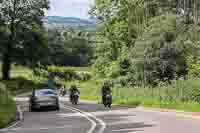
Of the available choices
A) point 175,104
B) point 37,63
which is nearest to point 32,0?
point 37,63

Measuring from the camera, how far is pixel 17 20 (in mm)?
101938

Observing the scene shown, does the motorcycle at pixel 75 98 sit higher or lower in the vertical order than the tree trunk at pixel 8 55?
lower

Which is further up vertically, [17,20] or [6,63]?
[17,20]

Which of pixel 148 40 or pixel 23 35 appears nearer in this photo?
pixel 148 40

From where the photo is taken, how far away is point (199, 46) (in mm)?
56375

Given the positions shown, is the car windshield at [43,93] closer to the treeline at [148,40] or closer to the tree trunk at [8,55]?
the treeline at [148,40]

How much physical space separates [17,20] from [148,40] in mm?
45784

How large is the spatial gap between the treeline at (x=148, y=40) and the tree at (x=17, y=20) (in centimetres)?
2004

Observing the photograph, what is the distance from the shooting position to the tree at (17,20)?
325 ft

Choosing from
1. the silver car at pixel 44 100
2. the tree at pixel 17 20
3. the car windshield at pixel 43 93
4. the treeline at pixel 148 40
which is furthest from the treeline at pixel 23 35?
the silver car at pixel 44 100

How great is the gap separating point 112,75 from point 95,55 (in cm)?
727

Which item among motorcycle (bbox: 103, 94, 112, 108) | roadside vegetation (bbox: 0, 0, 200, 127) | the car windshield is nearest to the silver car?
the car windshield

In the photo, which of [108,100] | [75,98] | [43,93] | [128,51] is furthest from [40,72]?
[43,93]

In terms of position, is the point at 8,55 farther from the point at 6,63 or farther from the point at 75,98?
the point at 75,98
